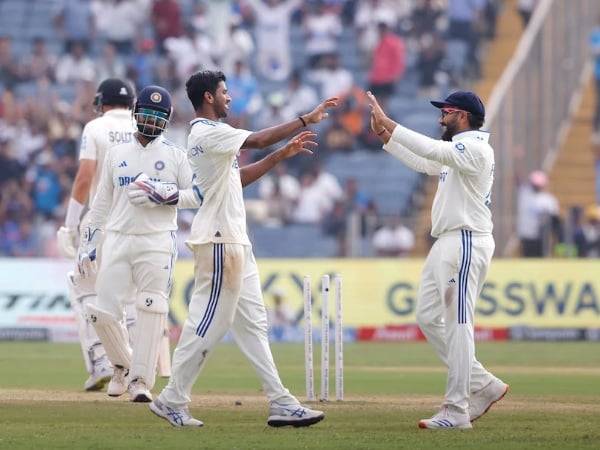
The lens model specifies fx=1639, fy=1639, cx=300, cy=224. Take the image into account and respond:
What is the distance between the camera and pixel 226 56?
28.3m

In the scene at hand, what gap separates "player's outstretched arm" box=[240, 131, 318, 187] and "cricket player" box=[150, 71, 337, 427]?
21 mm

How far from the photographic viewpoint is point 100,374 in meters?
12.9

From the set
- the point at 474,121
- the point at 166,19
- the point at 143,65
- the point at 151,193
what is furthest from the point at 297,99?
the point at 474,121

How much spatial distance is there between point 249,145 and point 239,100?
1713cm

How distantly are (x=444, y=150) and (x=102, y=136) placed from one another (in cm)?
366

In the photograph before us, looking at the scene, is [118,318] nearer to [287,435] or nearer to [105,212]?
[105,212]

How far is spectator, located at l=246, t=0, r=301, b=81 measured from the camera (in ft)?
93.7

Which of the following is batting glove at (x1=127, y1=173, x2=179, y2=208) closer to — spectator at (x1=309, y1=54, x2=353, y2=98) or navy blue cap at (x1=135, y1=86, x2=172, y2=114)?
navy blue cap at (x1=135, y1=86, x2=172, y2=114)

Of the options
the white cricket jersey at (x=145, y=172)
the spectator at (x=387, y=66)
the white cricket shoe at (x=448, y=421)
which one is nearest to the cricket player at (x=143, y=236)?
the white cricket jersey at (x=145, y=172)

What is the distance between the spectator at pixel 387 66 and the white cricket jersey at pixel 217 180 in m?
18.1

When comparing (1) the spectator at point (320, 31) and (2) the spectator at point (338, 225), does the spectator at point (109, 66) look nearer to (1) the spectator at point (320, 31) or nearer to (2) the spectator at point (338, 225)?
(1) the spectator at point (320, 31)

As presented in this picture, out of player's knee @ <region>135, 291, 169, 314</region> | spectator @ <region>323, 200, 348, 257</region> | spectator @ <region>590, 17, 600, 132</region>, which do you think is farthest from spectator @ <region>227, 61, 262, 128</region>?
player's knee @ <region>135, 291, 169, 314</region>

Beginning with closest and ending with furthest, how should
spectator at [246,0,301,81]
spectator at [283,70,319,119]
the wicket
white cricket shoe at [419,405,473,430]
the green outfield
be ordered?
the green outfield, white cricket shoe at [419,405,473,430], the wicket, spectator at [283,70,319,119], spectator at [246,0,301,81]

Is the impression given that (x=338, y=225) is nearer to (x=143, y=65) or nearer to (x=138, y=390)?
(x=143, y=65)
